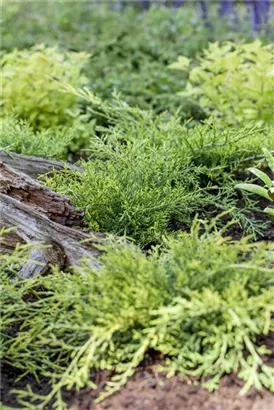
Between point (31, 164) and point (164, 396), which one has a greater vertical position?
point (164, 396)

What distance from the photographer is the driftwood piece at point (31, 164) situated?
4.20m

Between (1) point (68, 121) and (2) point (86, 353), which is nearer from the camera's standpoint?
(2) point (86, 353)

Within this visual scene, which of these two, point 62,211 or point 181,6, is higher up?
point 62,211

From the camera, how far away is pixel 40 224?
11.3 ft

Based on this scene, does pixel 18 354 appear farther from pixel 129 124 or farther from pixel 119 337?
pixel 129 124

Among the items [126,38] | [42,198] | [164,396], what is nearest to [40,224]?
[42,198]

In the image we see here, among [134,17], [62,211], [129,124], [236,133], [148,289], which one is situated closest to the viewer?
[148,289]

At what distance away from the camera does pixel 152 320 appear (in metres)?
2.68

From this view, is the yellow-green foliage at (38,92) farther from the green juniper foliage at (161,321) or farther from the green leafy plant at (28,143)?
the green juniper foliage at (161,321)

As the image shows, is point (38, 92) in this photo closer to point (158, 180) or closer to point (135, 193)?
point (158, 180)

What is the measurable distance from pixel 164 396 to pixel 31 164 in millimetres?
2081

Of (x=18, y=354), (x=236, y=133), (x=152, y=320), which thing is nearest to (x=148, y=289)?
(x=152, y=320)

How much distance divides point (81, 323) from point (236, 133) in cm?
185

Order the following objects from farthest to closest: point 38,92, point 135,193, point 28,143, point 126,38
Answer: point 126,38 → point 38,92 → point 28,143 → point 135,193
